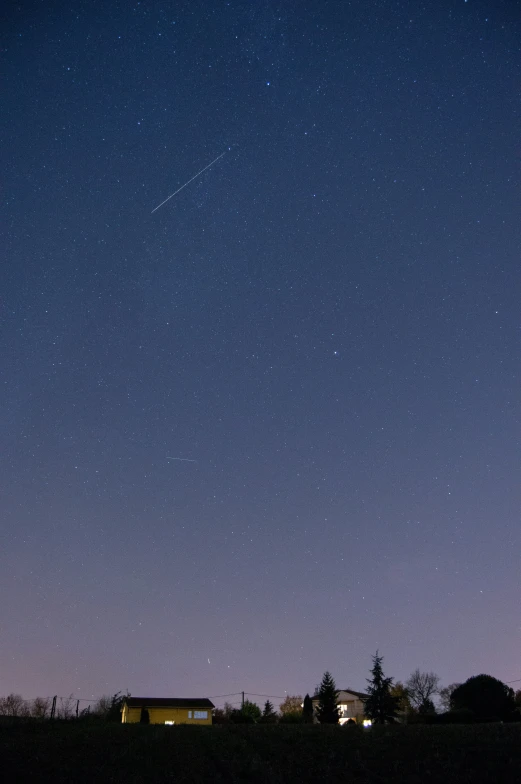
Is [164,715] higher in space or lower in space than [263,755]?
higher

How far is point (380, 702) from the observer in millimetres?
59125

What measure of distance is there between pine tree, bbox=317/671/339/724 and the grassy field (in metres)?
25.9

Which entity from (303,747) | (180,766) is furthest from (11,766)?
(303,747)

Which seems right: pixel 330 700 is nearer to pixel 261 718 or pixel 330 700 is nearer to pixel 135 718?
pixel 261 718

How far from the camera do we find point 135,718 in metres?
67.9

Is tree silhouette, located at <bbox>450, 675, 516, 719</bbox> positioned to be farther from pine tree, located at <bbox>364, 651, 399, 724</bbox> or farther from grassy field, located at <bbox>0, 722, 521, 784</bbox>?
grassy field, located at <bbox>0, 722, 521, 784</bbox>

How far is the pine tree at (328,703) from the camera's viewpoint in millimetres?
58844

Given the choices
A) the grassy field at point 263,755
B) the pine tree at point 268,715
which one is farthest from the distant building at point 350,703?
the grassy field at point 263,755

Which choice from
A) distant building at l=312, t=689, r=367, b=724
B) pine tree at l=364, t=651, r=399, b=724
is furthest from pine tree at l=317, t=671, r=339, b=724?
distant building at l=312, t=689, r=367, b=724

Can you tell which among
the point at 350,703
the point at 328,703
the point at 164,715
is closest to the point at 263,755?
the point at 328,703

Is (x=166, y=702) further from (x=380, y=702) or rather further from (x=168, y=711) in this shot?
(x=380, y=702)

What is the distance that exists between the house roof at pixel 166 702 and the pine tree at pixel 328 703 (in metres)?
16.2

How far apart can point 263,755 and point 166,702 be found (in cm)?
4667

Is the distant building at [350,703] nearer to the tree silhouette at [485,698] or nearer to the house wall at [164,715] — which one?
the house wall at [164,715]
